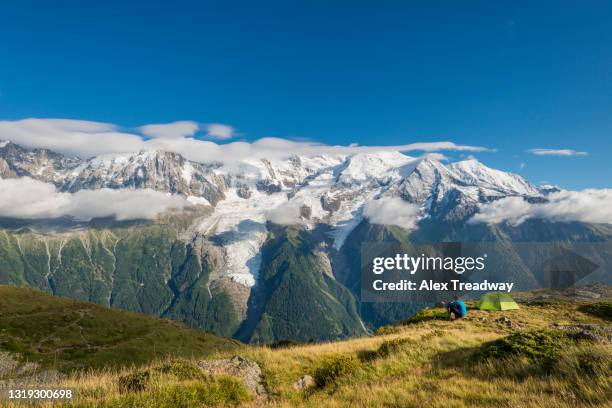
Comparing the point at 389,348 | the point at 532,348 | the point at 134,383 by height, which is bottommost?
the point at 389,348

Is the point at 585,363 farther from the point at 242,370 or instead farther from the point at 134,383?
the point at 134,383

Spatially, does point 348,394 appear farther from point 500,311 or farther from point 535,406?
point 500,311

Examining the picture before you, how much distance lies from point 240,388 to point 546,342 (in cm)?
1255

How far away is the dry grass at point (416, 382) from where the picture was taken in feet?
33.8

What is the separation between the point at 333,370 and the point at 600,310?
4922 cm

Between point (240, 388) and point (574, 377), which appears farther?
point (240, 388)

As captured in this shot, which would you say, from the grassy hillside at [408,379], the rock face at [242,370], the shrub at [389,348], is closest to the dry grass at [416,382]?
the grassy hillside at [408,379]

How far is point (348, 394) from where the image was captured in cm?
1249

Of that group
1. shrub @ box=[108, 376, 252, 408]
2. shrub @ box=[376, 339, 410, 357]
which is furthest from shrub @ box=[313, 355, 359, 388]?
shrub @ box=[108, 376, 252, 408]

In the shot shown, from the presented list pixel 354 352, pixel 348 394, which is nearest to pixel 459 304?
pixel 354 352

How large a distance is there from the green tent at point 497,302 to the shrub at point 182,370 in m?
46.7

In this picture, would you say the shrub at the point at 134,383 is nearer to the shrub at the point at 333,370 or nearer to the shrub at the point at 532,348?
the shrub at the point at 333,370

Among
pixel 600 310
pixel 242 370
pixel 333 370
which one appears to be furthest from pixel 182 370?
pixel 600 310

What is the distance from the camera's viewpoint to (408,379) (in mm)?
14203
